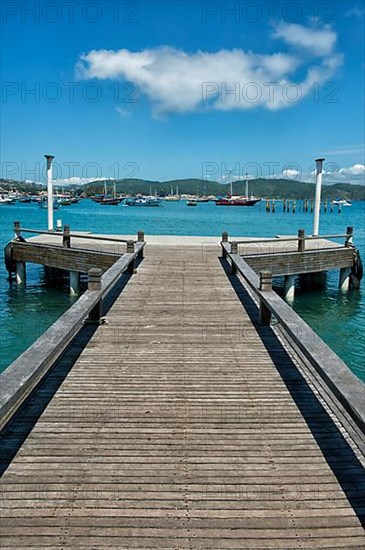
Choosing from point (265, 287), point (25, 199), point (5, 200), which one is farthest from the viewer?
point (25, 199)

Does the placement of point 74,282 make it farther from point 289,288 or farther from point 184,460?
point 184,460

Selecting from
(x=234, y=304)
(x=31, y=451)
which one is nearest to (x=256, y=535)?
(x=31, y=451)

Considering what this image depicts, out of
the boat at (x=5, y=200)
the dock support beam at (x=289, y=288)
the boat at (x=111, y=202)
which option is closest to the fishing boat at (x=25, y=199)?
the boat at (x=5, y=200)

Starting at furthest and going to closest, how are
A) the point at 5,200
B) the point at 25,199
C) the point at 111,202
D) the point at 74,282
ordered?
the point at 25,199
the point at 5,200
the point at 111,202
the point at 74,282

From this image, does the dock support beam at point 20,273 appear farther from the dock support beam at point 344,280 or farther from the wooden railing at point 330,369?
the wooden railing at point 330,369

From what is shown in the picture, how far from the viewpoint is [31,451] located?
358 centimetres

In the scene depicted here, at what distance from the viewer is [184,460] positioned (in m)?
3.51

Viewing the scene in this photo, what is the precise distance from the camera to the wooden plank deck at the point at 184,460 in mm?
2822

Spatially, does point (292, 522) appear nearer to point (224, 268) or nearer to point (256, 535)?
point (256, 535)

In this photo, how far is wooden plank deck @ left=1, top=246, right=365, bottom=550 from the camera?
9.26ft

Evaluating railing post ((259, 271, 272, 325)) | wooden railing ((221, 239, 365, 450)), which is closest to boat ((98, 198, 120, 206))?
railing post ((259, 271, 272, 325))

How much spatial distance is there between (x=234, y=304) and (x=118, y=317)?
2153 millimetres

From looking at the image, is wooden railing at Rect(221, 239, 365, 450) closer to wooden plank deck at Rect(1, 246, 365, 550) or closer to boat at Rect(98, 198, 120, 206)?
wooden plank deck at Rect(1, 246, 365, 550)

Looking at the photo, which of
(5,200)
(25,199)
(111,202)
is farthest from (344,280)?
(25,199)
